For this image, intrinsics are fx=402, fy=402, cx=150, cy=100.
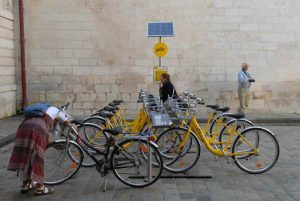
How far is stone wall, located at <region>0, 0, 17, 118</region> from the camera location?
11500mm

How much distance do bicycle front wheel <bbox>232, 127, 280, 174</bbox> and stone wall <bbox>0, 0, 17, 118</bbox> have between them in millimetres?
7630

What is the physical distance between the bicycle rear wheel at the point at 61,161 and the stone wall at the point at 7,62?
646 centimetres

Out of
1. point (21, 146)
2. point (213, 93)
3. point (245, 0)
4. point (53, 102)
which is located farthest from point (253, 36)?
point (21, 146)

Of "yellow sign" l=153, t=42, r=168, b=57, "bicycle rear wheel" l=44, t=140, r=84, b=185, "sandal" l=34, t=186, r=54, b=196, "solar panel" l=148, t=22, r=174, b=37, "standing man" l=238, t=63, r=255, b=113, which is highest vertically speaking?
"solar panel" l=148, t=22, r=174, b=37

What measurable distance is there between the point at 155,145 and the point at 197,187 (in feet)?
2.79

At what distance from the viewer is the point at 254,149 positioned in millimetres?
6090

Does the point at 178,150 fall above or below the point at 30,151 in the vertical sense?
below

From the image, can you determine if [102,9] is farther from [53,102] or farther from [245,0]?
[245,0]

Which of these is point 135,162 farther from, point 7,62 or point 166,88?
point 7,62

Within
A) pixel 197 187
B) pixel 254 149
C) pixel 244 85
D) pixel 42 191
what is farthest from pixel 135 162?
pixel 244 85

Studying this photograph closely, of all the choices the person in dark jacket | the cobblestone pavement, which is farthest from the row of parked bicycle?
the person in dark jacket

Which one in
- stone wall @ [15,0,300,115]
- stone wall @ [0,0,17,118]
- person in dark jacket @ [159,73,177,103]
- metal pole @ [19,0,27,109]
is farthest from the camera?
stone wall @ [15,0,300,115]

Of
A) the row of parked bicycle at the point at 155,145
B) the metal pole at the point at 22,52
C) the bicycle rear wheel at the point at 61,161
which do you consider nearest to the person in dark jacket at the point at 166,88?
the row of parked bicycle at the point at 155,145

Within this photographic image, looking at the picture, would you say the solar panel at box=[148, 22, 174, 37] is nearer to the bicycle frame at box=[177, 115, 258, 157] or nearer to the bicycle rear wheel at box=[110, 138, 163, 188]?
the bicycle frame at box=[177, 115, 258, 157]
